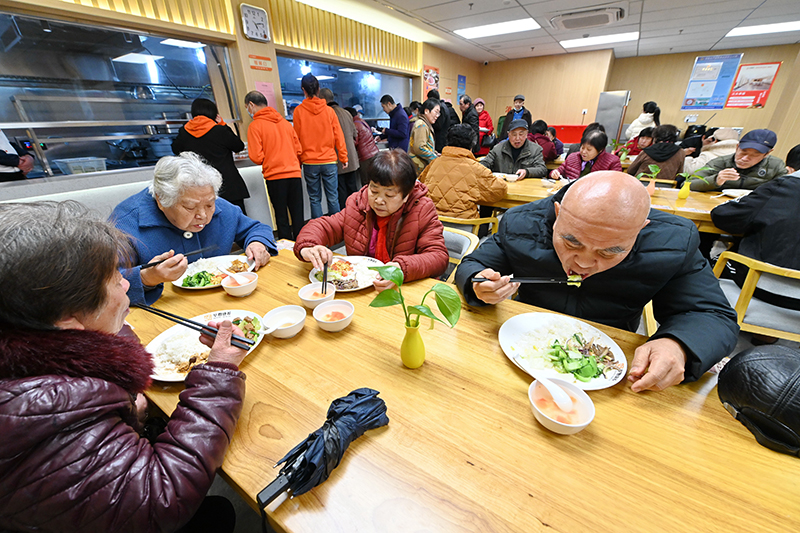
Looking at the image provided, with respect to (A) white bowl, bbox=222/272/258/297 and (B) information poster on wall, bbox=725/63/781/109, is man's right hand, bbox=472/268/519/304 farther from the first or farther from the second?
(B) information poster on wall, bbox=725/63/781/109

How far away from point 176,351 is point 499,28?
800cm

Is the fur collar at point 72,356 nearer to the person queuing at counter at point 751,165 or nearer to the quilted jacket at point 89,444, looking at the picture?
the quilted jacket at point 89,444

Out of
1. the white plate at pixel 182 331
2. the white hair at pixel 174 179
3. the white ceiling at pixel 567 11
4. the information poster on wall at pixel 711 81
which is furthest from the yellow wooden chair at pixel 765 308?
the information poster on wall at pixel 711 81

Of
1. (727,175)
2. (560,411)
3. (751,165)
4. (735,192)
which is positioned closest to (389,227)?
(560,411)

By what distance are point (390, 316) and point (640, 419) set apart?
2.76ft

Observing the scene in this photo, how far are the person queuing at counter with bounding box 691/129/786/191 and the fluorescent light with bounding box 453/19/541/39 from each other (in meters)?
4.50

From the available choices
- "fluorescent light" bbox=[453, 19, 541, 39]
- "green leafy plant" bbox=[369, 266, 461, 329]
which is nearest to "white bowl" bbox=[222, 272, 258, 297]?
"green leafy plant" bbox=[369, 266, 461, 329]

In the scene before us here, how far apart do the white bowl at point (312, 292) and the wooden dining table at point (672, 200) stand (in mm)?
2468

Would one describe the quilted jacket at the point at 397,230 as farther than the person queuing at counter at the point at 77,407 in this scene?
Yes

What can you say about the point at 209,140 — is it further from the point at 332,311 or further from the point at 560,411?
the point at 560,411

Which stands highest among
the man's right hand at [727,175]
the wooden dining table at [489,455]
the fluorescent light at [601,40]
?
the fluorescent light at [601,40]

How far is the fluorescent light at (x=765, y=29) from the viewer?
6.26 m

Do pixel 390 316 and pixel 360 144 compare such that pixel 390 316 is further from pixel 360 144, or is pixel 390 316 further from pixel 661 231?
pixel 360 144

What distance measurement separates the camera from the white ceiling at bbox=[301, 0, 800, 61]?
5.07m
